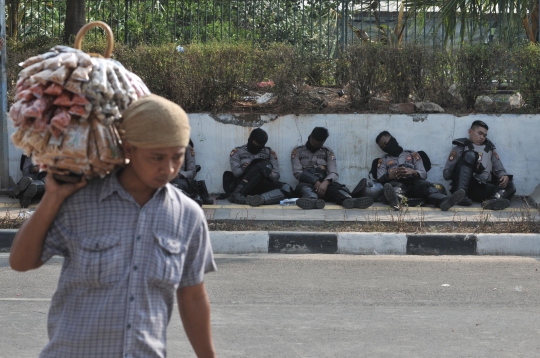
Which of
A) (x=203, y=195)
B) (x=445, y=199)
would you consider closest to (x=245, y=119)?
(x=203, y=195)

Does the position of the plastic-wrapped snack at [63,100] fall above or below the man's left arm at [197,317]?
above

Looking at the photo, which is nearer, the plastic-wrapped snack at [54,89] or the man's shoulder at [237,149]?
the plastic-wrapped snack at [54,89]

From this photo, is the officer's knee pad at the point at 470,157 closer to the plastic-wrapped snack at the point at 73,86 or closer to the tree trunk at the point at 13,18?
the tree trunk at the point at 13,18

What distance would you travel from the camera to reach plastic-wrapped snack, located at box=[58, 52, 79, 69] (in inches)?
82.9

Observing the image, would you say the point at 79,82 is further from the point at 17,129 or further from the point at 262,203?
the point at 262,203

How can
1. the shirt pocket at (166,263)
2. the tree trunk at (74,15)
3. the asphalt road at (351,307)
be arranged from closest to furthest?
the shirt pocket at (166,263), the asphalt road at (351,307), the tree trunk at (74,15)

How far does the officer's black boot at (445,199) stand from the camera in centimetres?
882

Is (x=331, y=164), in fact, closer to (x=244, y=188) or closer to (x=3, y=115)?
(x=244, y=188)

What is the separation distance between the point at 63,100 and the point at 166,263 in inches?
21.3

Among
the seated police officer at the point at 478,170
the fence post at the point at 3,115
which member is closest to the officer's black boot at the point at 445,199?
the seated police officer at the point at 478,170

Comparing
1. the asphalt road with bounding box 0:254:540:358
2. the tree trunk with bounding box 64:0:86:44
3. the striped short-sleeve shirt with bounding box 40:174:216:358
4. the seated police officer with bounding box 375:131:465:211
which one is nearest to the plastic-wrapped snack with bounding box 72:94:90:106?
the striped short-sleeve shirt with bounding box 40:174:216:358

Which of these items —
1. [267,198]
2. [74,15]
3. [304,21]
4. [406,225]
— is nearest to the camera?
[406,225]

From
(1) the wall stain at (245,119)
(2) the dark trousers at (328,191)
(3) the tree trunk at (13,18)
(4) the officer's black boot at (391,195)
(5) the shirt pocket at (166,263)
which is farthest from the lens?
(3) the tree trunk at (13,18)

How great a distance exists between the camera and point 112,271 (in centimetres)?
213
